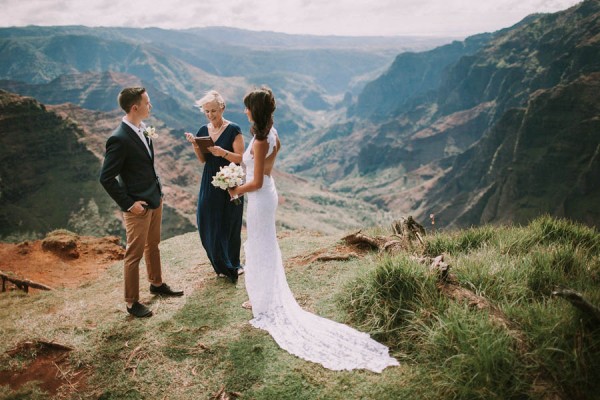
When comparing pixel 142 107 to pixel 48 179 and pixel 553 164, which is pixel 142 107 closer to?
pixel 48 179

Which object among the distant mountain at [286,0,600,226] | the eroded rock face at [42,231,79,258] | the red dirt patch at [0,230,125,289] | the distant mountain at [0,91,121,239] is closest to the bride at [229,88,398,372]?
the distant mountain at [286,0,600,226]

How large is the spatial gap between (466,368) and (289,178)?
164070mm

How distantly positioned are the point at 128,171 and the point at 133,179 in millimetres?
122

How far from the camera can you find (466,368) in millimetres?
3537

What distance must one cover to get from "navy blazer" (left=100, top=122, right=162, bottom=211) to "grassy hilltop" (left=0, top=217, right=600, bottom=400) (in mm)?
1785

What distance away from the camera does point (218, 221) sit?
6402 mm

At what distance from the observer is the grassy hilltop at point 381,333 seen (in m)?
3.43

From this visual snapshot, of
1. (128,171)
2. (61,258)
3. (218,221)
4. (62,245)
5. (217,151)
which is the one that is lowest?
(61,258)

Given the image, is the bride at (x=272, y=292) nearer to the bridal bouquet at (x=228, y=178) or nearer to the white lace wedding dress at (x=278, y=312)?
the white lace wedding dress at (x=278, y=312)

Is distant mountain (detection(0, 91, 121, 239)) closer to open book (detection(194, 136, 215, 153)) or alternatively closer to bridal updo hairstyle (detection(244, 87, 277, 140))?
open book (detection(194, 136, 215, 153))

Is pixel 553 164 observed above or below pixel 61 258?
below

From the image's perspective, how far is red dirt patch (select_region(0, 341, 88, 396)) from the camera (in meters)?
4.20

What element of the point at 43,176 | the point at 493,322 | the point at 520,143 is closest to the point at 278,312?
the point at 493,322

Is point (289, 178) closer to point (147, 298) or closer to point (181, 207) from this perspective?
point (181, 207)
